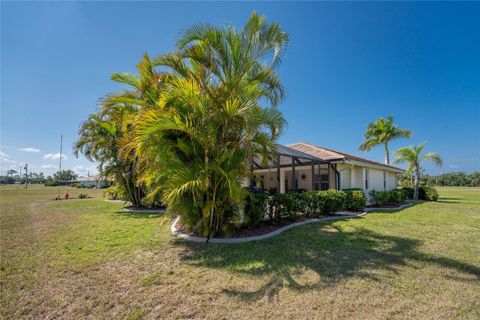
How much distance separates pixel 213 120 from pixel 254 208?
283 centimetres

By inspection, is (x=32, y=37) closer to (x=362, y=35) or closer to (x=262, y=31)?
(x=262, y=31)

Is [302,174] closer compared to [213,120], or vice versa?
[213,120]

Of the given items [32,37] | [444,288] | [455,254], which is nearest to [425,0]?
[455,254]

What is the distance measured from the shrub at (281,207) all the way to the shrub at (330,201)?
6.34 feet

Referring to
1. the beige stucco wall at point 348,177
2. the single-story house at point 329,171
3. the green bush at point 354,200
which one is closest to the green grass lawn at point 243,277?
the green bush at point 354,200

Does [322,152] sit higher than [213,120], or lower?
higher

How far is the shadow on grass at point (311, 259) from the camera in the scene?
151 inches

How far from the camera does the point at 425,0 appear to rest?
10.9 meters

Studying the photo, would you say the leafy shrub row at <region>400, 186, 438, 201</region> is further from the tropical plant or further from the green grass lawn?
the tropical plant

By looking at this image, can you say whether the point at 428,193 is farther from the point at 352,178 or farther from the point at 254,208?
the point at 254,208

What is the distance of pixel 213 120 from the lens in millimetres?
5918

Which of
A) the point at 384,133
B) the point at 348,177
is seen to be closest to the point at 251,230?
the point at 348,177

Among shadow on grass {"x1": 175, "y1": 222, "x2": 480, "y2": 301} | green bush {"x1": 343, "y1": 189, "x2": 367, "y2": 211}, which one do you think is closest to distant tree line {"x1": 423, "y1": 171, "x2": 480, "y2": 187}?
green bush {"x1": 343, "y1": 189, "x2": 367, "y2": 211}

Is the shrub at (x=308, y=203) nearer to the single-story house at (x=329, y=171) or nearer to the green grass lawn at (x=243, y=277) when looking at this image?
the green grass lawn at (x=243, y=277)
